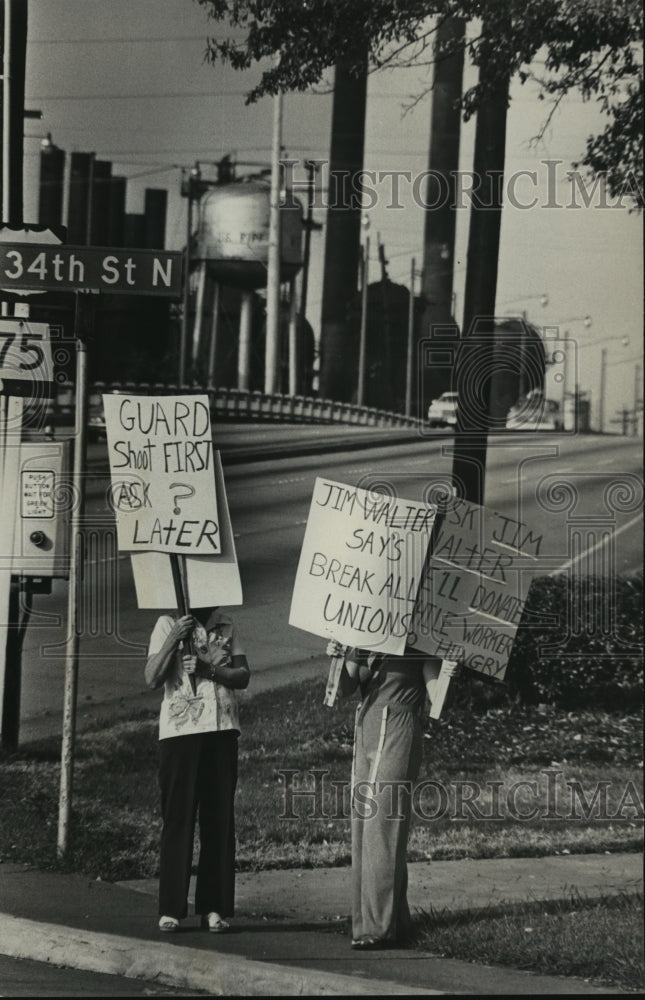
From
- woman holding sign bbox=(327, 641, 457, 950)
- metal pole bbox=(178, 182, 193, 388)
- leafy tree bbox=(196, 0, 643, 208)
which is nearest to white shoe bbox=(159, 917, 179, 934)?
woman holding sign bbox=(327, 641, 457, 950)

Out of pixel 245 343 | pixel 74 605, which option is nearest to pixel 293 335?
pixel 245 343

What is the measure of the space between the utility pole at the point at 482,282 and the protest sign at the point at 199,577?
186cm

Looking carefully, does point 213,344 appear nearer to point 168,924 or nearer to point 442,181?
point 442,181

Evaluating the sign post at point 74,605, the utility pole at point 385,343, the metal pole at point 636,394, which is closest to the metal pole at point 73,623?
the sign post at point 74,605

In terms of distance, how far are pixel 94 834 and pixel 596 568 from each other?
11.9 feet

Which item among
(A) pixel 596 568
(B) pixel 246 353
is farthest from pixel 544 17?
(A) pixel 596 568

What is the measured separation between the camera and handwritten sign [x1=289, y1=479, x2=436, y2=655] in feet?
21.2

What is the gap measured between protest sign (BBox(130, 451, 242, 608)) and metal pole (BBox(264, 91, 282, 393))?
1.47 metres

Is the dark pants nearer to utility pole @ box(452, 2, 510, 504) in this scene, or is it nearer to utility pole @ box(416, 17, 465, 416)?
utility pole @ box(452, 2, 510, 504)

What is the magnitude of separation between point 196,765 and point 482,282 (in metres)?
3.58

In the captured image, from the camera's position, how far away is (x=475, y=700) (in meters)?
8.95

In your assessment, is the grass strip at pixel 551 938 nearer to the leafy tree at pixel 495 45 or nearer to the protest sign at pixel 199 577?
the protest sign at pixel 199 577

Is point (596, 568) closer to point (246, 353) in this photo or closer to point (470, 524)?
point (470, 524)

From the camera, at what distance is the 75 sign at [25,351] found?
278 inches
